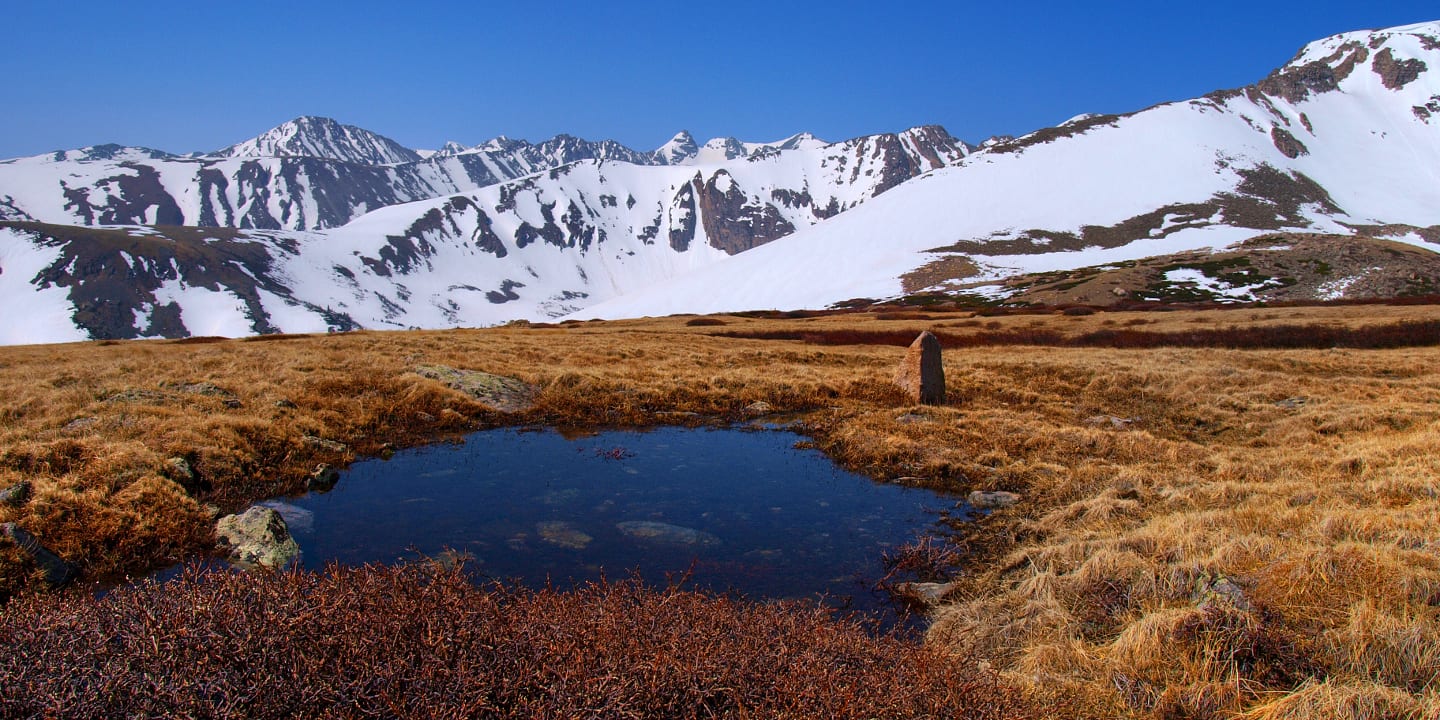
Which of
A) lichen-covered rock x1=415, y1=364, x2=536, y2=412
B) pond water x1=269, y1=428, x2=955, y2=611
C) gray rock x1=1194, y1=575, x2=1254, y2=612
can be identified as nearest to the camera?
gray rock x1=1194, y1=575, x2=1254, y2=612

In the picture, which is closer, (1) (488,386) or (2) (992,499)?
(2) (992,499)

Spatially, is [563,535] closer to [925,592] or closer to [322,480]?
[925,592]

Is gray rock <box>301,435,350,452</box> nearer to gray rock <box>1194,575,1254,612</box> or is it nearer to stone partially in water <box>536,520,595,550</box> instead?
stone partially in water <box>536,520,595,550</box>

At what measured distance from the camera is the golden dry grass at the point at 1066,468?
738cm

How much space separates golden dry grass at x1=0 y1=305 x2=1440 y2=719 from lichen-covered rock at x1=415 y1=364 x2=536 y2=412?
78 cm

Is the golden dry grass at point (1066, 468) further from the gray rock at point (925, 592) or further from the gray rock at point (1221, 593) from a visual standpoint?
the gray rock at point (925, 592)

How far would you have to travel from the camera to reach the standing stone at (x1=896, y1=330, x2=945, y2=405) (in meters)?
27.6

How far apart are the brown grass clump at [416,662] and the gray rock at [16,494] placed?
8282 millimetres

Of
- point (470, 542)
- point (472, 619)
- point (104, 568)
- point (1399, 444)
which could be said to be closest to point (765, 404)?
point (470, 542)

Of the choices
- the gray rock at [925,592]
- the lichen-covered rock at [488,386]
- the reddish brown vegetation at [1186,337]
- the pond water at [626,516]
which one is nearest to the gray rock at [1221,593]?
the gray rock at [925,592]

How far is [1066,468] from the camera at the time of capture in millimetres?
17422

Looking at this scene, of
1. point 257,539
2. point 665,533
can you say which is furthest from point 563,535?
point 257,539

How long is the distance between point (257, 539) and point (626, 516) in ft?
Result: 21.9

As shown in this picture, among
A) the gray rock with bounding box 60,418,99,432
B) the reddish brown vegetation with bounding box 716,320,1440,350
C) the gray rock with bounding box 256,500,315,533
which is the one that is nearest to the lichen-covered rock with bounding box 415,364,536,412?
the gray rock with bounding box 256,500,315,533
